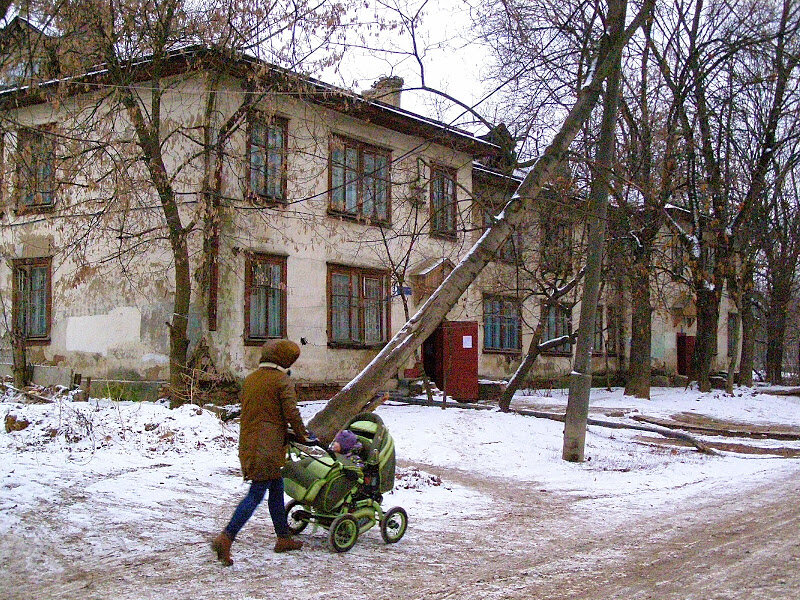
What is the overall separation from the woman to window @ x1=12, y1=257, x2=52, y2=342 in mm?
15543

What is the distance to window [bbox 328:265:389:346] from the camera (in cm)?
2028

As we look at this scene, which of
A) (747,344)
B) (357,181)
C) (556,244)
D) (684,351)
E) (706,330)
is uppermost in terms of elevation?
(357,181)

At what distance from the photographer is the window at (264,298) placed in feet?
58.9

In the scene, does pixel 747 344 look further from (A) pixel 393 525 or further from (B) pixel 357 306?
(A) pixel 393 525

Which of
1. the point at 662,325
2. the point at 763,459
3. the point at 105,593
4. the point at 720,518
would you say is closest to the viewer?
the point at 105,593

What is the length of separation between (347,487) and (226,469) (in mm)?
4161

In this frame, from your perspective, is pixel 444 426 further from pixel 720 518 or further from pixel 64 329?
pixel 64 329

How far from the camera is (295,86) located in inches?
572

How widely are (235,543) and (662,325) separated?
3192 cm

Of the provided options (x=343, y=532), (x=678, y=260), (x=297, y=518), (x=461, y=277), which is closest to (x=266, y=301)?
(x=461, y=277)

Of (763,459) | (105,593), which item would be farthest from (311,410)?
(105,593)

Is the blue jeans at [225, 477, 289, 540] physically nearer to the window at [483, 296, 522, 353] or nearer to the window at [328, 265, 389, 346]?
the window at [328, 265, 389, 346]

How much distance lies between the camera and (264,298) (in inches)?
730

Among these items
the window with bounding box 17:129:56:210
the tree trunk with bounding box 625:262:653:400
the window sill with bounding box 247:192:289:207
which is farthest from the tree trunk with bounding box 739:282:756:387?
the window with bounding box 17:129:56:210
